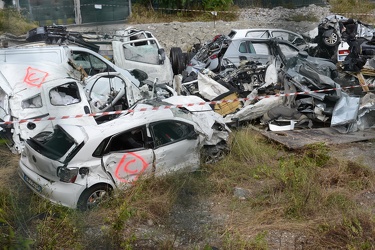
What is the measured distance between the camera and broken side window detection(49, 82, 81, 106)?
960 centimetres

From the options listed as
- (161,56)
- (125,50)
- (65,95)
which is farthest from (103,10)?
(65,95)

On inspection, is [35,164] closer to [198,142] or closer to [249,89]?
[198,142]

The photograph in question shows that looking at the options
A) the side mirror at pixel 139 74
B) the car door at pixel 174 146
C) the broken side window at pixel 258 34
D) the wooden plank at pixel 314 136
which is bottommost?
the wooden plank at pixel 314 136

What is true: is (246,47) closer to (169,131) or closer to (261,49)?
(261,49)

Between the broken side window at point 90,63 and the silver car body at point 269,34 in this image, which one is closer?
the broken side window at point 90,63

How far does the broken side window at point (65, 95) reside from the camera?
378 inches

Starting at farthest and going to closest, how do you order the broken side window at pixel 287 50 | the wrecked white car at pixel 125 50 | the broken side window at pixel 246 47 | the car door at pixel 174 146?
the broken side window at pixel 287 50, the broken side window at pixel 246 47, the wrecked white car at pixel 125 50, the car door at pixel 174 146

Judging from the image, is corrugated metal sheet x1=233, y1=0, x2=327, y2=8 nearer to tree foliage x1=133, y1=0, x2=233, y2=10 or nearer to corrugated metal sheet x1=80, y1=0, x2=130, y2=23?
tree foliage x1=133, y1=0, x2=233, y2=10

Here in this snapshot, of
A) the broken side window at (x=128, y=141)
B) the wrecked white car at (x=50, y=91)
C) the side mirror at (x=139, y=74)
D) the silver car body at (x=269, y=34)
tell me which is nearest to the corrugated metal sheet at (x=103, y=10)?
the silver car body at (x=269, y=34)

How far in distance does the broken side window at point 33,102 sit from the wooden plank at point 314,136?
180 inches

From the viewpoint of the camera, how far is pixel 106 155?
744 cm

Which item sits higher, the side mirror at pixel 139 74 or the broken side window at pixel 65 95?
the broken side window at pixel 65 95

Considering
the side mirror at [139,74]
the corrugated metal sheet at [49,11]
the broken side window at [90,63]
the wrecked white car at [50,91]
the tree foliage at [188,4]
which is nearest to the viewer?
the wrecked white car at [50,91]

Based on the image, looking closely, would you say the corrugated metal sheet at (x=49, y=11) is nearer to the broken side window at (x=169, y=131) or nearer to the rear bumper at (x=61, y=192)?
the broken side window at (x=169, y=131)
